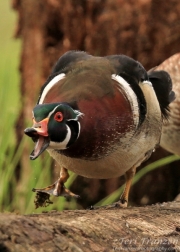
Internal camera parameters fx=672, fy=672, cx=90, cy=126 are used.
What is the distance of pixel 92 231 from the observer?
2.20m

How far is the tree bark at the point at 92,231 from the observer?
6.38 ft

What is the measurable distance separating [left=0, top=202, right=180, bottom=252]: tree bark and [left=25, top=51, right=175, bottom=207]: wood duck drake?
246 millimetres

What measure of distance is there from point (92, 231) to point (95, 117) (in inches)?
20.8

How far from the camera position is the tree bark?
194 cm

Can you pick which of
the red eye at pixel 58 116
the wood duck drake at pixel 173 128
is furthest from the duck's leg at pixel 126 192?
the wood duck drake at pixel 173 128

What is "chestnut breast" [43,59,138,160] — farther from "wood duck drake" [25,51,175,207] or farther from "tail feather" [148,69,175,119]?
"tail feather" [148,69,175,119]

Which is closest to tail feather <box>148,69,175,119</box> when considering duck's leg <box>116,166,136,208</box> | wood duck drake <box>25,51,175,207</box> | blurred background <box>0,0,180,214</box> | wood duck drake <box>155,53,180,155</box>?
wood duck drake <box>25,51,175,207</box>

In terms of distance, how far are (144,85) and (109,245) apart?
1161 mm

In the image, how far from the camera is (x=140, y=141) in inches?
116

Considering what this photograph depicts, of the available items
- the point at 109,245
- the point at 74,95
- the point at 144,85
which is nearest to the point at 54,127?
the point at 74,95

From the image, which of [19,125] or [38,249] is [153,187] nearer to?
[19,125]

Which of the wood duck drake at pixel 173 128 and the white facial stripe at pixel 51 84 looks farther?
the wood duck drake at pixel 173 128

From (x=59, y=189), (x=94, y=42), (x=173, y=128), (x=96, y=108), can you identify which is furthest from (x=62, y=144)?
(x=94, y=42)

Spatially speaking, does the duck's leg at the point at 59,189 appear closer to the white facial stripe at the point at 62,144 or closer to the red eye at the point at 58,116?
the white facial stripe at the point at 62,144
